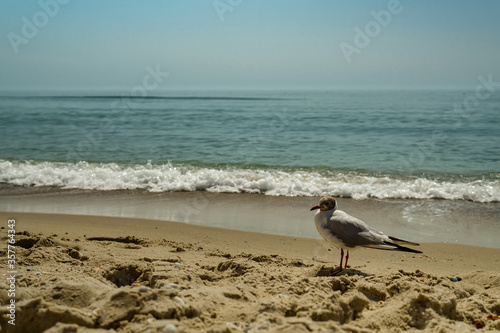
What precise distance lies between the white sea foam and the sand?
3104mm

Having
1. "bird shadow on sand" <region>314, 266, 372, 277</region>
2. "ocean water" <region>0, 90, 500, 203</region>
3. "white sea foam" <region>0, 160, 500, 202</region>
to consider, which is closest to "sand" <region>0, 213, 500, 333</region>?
"bird shadow on sand" <region>314, 266, 372, 277</region>

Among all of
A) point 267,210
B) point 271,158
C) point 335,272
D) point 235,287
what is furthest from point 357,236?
point 271,158

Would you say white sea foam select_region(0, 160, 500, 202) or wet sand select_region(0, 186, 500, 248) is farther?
white sea foam select_region(0, 160, 500, 202)

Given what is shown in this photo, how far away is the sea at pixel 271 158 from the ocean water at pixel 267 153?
0.12 ft

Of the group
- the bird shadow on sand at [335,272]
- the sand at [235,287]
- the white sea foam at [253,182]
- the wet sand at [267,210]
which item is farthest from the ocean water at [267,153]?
the bird shadow on sand at [335,272]

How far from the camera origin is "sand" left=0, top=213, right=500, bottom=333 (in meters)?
2.96

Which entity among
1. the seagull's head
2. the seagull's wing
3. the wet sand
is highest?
the seagull's head

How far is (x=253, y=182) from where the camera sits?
31.6 feet

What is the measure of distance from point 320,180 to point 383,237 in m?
5.38

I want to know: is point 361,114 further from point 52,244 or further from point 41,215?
point 52,244

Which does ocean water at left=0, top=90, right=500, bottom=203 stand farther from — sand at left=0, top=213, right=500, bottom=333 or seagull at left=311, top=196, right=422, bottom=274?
seagull at left=311, top=196, right=422, bottom=274

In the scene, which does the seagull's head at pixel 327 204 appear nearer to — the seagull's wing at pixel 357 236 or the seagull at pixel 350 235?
the seagull at pixel 350 235

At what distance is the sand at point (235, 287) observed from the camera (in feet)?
9.71

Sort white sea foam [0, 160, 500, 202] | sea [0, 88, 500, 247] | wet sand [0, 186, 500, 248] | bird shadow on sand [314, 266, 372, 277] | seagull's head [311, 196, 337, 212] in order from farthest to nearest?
sea [0, 88, 500, 247], white sea foam [0, 160, 500, 202], wet sand [0, 186, 500, 248], seagull's head [311, 196, 337, 212], bird shadow on sand [314, 266, 372, 277]
